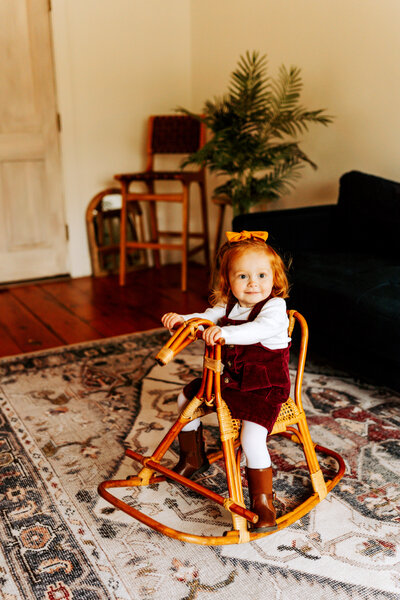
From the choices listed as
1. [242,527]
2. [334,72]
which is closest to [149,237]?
[334,72]

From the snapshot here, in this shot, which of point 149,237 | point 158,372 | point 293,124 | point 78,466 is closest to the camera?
point 78,466

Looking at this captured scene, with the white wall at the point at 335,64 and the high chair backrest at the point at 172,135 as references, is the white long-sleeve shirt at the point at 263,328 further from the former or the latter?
the high chair backrest at the point at 172,135

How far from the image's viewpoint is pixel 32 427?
2293 millimetres

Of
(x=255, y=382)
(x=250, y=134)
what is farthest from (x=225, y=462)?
(x=250, y=134)

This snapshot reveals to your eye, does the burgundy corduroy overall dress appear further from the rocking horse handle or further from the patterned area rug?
the patterned area rug

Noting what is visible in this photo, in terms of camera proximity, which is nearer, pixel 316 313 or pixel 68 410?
pixel 68 410

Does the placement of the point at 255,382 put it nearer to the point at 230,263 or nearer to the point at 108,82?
the point at 230,263

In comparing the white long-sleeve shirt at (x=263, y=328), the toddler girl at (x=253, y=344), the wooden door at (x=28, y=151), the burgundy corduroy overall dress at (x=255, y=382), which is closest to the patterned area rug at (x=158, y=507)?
the toddler girl at (x=253, y=344)

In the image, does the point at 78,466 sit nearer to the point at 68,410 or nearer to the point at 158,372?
the point at 68,410

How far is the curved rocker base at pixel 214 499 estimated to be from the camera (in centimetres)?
159

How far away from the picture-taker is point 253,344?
1.75 meters

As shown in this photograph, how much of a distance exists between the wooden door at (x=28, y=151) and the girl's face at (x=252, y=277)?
283 centimetres

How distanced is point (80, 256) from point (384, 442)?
2903 mm

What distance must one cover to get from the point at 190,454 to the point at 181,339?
52 cm
